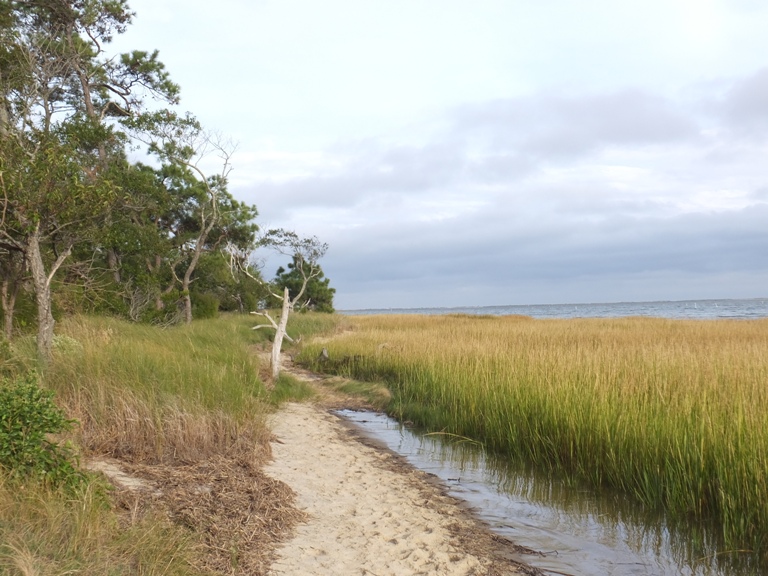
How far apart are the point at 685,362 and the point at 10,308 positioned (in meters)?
12.2

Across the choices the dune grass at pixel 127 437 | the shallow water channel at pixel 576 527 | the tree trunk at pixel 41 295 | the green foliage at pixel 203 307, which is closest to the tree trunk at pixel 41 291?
the tree trunk at pixel 41 295

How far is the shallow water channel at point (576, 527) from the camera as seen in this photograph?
4547mm

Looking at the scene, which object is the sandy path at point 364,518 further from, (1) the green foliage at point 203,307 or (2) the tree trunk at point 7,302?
(1) the green foliage at point 203,307

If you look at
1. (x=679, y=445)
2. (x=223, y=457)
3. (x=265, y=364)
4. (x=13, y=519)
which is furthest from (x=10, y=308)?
(x=679, y=445)

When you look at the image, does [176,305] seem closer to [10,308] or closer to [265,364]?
[265,364]

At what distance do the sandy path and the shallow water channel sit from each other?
403 mm

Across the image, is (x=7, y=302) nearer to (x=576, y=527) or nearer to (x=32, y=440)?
(x=32, y=440)

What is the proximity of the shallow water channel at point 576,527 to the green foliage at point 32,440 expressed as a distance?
3.79m

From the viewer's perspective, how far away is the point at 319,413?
10742mm

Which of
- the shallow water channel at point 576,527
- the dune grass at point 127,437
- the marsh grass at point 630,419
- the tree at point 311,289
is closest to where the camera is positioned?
the dune grass at point 127,437

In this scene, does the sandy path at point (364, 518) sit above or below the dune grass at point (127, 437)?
below

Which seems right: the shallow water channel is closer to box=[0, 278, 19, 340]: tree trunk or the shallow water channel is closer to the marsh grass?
the marsh grass

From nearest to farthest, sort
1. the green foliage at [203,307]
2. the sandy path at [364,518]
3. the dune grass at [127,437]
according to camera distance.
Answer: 1. the dune grass at [127,437]
2. the sandy path at [364,518]
3. the green foliage at [203,307]

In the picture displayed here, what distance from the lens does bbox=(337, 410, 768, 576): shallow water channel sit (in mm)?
4547
